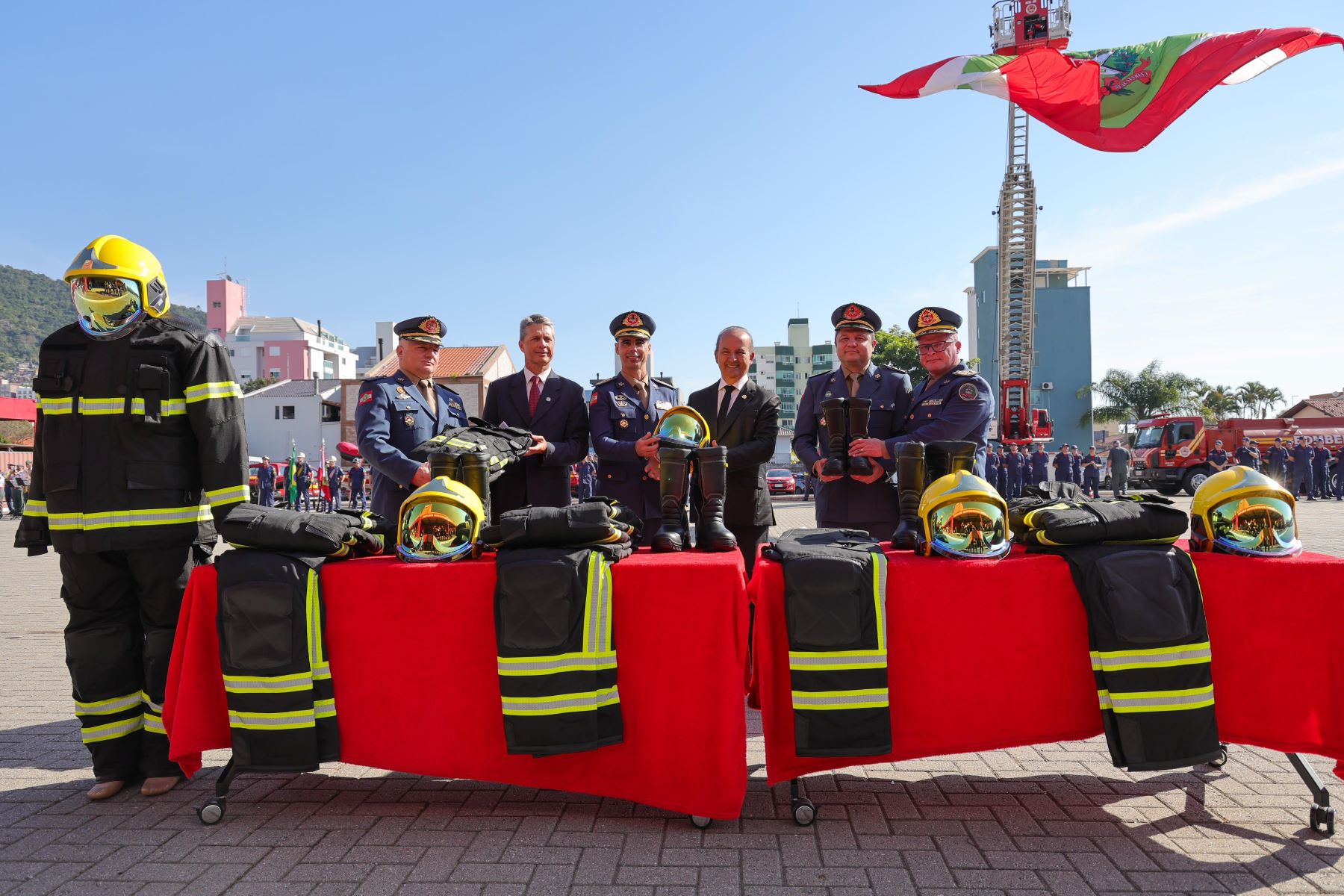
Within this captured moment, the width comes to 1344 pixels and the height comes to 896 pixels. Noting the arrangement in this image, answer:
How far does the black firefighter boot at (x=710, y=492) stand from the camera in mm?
3359

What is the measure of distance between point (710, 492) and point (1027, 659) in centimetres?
137

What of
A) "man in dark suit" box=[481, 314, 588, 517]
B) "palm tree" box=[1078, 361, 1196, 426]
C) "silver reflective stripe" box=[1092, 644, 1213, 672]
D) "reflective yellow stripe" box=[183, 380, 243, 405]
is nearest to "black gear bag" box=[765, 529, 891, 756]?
"silver reflective stripe" box=[1092, 644, 1213, 672]

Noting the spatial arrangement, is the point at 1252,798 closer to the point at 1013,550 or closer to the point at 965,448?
the point at 1013,550

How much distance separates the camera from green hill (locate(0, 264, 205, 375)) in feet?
463

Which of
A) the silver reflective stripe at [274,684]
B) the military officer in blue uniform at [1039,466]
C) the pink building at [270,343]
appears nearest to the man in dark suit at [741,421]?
the silver reflective stripe at [274,684]

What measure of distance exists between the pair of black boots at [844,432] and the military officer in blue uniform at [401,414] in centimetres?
200

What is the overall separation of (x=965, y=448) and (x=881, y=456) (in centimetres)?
55

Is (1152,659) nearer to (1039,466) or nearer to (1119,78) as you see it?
(1119,78)

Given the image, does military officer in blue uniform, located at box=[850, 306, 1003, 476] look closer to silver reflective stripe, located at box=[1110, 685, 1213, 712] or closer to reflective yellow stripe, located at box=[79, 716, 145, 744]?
silver reflective stripe, located at box=[1110, 685, 1213, 712]

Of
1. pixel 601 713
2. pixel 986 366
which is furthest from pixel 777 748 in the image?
pixel 986 366

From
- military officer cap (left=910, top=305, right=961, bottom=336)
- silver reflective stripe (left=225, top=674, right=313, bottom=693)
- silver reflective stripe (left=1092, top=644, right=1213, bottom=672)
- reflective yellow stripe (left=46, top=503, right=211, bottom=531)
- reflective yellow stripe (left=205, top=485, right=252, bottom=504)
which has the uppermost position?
military officer cap (left=910, top=305, right=961, bottom=336)

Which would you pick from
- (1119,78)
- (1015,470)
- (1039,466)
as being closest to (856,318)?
(1119,78)

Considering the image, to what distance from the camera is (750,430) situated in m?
4.37

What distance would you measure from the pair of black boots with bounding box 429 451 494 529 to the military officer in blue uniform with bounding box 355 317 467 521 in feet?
2.37
